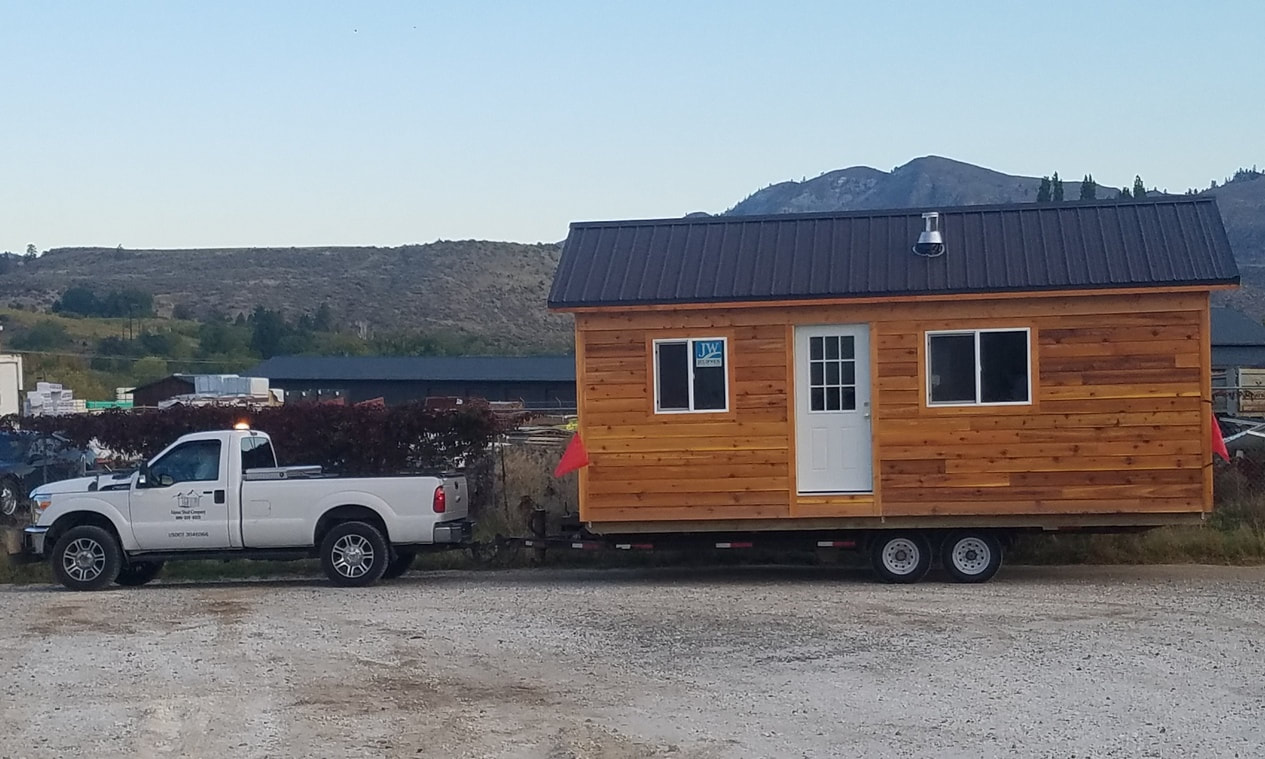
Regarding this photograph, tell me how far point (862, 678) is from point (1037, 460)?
582 cm

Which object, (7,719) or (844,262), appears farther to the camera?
(844,262)

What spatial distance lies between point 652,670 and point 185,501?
750cm

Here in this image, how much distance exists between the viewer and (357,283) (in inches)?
3688

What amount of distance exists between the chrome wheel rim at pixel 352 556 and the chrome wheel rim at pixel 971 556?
20.4ft

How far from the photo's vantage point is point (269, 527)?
1587 centimetres

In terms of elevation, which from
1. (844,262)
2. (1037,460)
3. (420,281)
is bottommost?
(1037,460)

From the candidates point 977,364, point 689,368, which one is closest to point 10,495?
point 689,368

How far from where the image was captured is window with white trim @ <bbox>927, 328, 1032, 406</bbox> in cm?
1520

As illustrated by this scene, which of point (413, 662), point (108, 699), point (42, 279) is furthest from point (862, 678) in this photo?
point (42, 279)

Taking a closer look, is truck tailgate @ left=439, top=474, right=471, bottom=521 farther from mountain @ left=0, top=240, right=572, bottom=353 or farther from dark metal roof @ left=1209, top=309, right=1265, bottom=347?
mountain @ left=0, top=240, right=572, bottom=353

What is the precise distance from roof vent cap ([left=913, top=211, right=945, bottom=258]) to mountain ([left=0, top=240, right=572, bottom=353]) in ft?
216

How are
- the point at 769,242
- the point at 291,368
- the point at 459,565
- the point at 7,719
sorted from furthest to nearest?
1. the point at 291,368
2. the point at 459,565
3. the point at 769,242
4. the point at 7,719

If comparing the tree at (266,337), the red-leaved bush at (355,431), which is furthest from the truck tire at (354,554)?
the tree at (266,337)

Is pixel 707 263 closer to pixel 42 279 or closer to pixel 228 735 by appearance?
pixel 228 735
